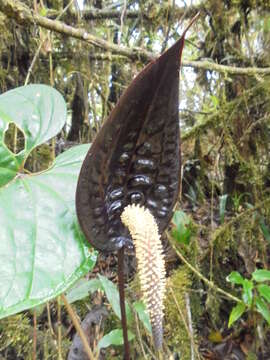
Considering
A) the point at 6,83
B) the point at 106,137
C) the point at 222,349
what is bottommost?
the point at 222,349

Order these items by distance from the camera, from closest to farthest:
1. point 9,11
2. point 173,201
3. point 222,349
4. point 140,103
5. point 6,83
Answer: point 140,103
point 173,201
point 9,11
point 222,349
point 6,83

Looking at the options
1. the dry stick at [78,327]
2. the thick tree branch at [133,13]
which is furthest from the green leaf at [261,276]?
the thick tree branch at [133,13]

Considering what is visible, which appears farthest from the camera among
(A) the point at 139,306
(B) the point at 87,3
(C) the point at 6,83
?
(B) the point at 87,3

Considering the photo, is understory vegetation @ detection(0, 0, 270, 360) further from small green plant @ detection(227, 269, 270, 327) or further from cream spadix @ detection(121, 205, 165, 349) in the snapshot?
cream spadix @ detection(121, 205, 165, 349)

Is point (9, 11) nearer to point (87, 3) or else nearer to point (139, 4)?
point (87, 3)

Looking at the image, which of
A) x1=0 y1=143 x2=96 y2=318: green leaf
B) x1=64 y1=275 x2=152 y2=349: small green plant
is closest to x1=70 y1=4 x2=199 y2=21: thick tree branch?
x1=64 y1=275 x2=152 y2=349: small green plant

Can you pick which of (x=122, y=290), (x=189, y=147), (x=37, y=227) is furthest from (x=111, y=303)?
(x=189, y=147)

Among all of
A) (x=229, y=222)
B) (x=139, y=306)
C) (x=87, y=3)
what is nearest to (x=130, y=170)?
(x=139, y=306)
